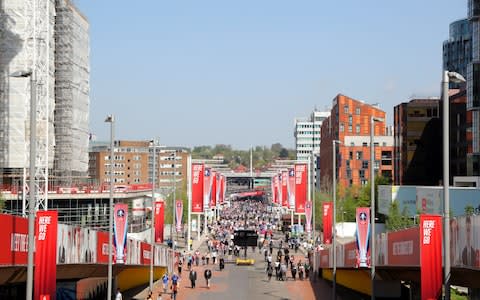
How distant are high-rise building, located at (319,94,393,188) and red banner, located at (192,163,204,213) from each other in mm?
73156

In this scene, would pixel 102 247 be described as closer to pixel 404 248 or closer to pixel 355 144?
A: pixel 404 248

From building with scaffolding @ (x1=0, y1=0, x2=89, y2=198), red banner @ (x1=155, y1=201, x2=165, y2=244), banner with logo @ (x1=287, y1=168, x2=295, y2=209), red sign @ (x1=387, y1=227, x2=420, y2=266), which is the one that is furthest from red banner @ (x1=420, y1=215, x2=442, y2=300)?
banner with logo @ (x1=287, y1=168, x2=295, y2=209)

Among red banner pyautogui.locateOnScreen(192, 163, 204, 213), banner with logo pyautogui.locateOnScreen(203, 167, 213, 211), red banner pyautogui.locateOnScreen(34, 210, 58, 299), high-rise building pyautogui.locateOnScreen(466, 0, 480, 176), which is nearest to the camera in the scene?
red banner pyautogui.locateOnScreen(34, 210, 58, 299)

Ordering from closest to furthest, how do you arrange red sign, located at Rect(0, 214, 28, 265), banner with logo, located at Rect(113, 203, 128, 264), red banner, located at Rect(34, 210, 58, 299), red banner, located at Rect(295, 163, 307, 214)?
red sign, located at Rect(0, 214, 28, 265) → red banner, located at Rect(34, 210, 58, 299) → banner with logo, located at Rect(113, 203, 128, 264) → red banner, located at Rect(295, 163, 307, 214)

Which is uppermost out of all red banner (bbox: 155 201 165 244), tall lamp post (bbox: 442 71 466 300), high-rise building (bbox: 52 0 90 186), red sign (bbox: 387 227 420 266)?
high-rise building (bbox: 52 0 90 186)

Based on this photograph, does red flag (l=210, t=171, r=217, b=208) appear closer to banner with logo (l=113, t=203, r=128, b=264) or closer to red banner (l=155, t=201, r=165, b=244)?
red banner (l=155, t=201, r=165, b=244)

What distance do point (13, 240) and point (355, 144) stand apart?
147 metres

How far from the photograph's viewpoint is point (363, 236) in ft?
129

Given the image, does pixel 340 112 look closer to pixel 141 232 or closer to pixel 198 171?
pixel 141 232

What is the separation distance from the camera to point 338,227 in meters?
122

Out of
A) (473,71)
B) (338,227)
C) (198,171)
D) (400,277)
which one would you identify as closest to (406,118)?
(338,227)

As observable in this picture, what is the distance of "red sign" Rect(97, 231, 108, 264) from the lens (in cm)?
3784

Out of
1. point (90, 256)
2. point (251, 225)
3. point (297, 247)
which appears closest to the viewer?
point (90, 256)

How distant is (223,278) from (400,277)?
97.8 ft
